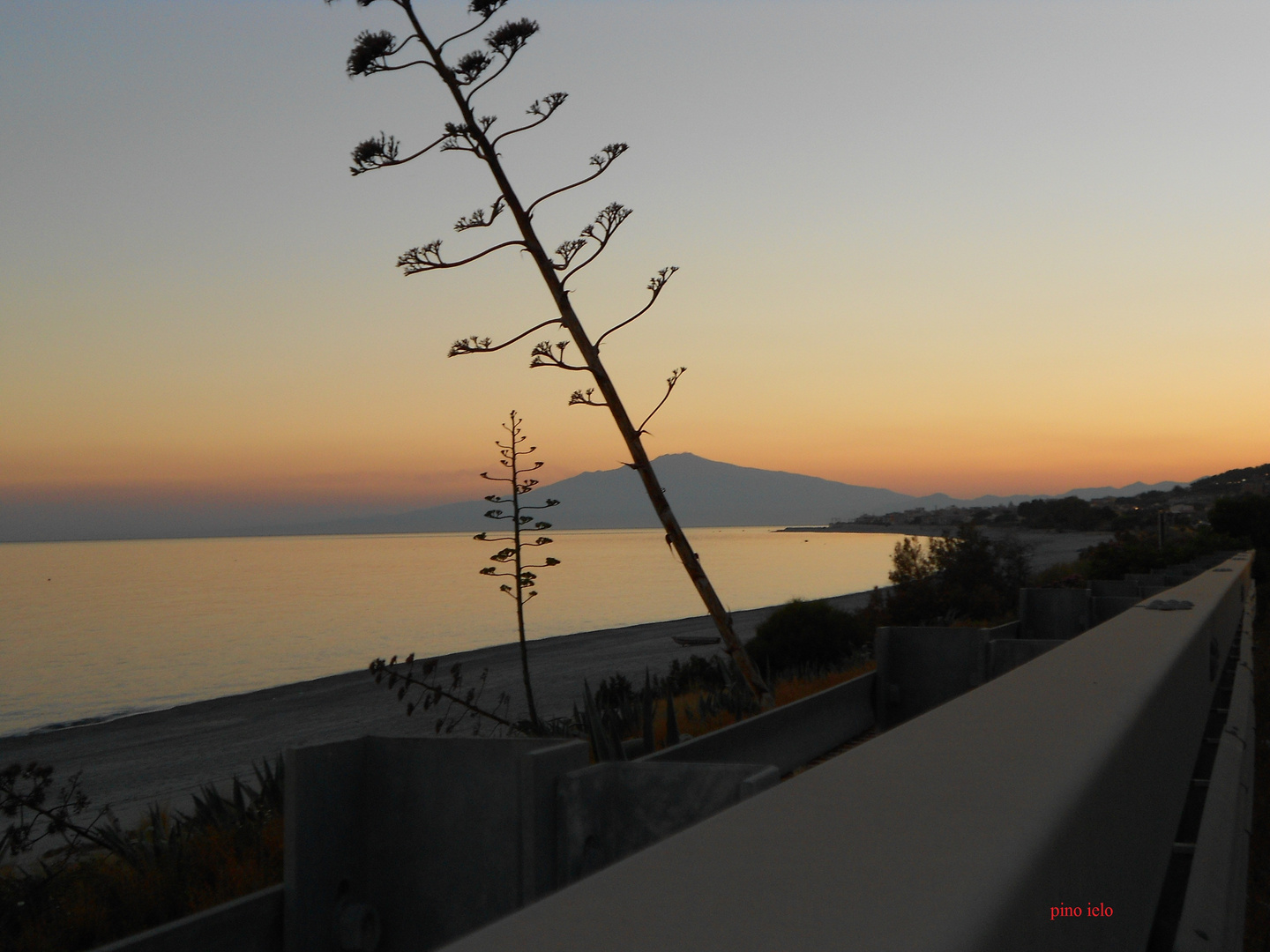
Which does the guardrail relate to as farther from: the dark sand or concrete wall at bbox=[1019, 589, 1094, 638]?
the dark sand

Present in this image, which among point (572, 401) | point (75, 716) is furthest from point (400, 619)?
point (572, 401)

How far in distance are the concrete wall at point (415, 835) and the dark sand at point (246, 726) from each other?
8918mm

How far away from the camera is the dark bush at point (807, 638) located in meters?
20.3

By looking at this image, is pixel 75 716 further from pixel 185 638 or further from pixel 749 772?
pixel 749 772

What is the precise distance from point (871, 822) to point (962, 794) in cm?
24

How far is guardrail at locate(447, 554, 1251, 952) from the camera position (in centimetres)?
89

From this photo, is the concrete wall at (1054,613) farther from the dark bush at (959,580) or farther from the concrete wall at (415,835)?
the concrete wall at (415,835)

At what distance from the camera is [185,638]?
4481 cm

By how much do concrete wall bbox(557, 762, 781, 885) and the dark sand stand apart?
9499mm

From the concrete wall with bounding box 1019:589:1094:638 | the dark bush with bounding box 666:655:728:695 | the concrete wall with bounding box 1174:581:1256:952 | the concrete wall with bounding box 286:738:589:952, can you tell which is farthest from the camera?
the dark bush with bounding box 666:655:728:695

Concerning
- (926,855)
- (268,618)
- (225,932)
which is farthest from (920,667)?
(268,618)

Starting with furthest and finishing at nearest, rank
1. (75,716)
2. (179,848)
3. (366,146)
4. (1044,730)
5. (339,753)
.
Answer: (75,716), (366,146), (179,848), (339,753), (1044,730)

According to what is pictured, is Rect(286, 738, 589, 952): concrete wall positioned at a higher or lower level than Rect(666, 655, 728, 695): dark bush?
higher

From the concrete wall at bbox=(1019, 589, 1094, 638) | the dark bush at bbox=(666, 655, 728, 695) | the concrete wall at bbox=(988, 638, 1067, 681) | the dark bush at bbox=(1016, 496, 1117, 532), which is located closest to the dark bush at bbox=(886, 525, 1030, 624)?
the dark bush at bbox=(666, 655, 728, 695)
